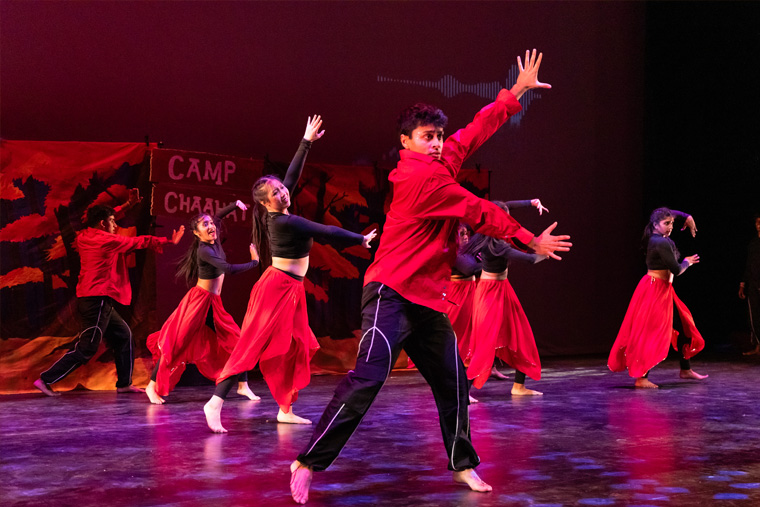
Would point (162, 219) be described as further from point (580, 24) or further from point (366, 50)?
point (580, 24)

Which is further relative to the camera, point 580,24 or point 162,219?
point 580,24

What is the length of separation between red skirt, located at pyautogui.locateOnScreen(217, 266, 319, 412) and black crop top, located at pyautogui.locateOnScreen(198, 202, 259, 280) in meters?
1.10

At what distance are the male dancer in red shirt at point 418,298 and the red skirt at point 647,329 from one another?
3.83 metres

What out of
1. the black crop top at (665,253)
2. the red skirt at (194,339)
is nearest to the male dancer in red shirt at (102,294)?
the red skirt at (194,339)

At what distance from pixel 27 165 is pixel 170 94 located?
5.29 feet

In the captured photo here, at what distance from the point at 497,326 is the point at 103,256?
3.24 metres

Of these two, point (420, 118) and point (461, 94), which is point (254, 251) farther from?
point (461, 94)

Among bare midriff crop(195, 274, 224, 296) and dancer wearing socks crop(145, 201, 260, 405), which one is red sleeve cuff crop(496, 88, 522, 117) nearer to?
dancer wearing socks crop(145, 201, 260, 405)

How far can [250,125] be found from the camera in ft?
27.6

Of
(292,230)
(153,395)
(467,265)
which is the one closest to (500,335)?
(467,265)

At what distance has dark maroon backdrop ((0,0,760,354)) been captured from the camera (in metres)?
7.67

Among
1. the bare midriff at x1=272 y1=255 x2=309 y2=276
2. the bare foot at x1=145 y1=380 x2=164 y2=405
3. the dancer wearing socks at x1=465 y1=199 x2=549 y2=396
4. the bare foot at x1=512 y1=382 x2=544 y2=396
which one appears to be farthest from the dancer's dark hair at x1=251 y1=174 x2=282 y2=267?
the bare foot at x1=512 y1=382 x2=544 y2=396

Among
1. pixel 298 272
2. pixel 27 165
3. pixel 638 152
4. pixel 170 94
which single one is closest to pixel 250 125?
pixel 170 94

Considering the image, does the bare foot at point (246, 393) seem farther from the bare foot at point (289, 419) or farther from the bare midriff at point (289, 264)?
the bare midriff at point (289, 264)
